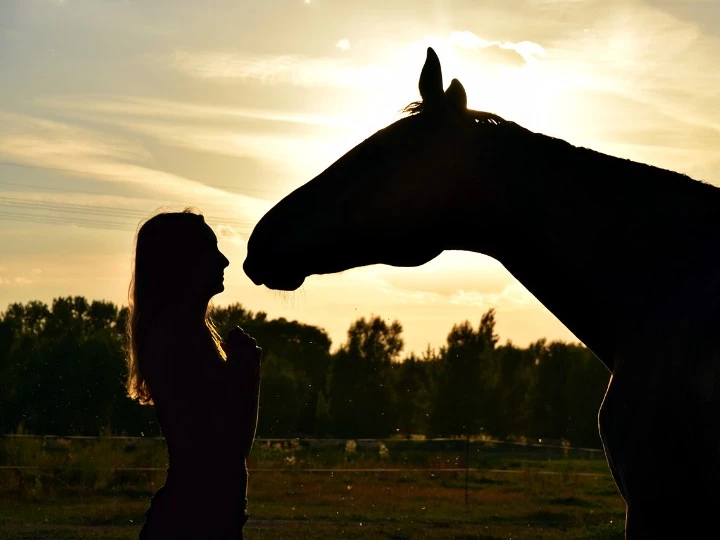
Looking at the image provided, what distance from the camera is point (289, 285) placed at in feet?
10.9

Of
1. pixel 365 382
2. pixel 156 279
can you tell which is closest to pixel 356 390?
pixel 365 382

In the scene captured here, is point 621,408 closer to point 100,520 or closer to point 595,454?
point 100,520

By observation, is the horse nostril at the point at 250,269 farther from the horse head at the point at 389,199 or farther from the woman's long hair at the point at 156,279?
the woman's long hair at the point at 156,279

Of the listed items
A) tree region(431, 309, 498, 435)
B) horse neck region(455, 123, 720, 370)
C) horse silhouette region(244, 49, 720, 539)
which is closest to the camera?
horse silhouette region(244, 49, 720, 539)

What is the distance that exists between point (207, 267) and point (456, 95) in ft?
3.71

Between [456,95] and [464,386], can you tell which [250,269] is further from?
[464,386]

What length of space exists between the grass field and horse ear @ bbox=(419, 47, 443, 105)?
1025 centimetres

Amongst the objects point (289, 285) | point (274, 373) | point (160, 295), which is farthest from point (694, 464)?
point (274, 373)

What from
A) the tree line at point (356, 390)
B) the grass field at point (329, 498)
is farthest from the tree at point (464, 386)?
the grass field at point (329, 498)

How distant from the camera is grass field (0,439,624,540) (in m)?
14.0

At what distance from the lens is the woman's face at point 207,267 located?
3.69 meters

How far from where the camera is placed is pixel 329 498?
1817 centimetres

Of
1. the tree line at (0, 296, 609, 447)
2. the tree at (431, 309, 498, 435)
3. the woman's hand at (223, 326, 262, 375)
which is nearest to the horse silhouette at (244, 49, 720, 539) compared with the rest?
the woman's hand at (223, 326, 262, 375)

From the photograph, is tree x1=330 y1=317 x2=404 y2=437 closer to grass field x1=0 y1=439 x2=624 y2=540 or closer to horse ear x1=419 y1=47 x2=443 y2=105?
grass field x1=0 y1=439 x2=624 y2=540
